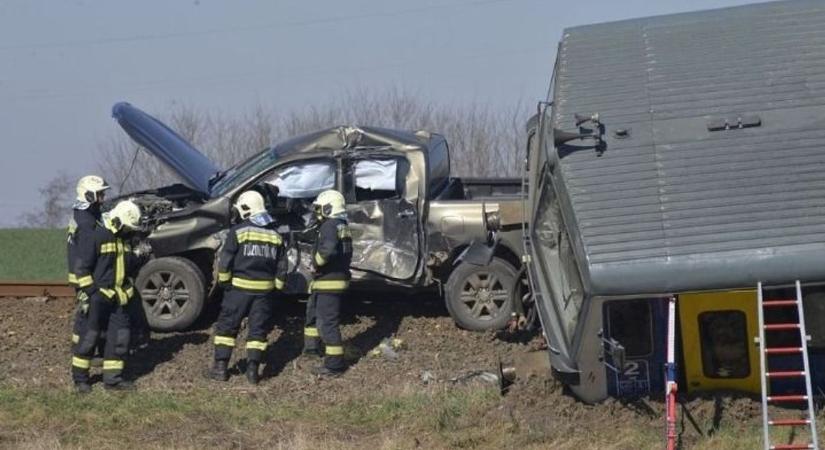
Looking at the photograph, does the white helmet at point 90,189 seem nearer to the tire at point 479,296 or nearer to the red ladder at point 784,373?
the tire at point 479,296

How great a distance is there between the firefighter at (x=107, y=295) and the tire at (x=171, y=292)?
46.7 inches

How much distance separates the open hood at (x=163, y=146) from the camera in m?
14.0

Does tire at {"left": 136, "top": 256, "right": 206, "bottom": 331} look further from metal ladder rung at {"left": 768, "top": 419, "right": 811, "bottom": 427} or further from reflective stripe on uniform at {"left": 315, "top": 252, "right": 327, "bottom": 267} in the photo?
metal ladder rung at {"left": 768, "top": 419, "right": 811, "bottom": 427}

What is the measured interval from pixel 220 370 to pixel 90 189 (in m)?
2.06

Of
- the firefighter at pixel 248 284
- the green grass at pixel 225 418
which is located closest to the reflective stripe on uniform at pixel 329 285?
the firefighter at pixel 248 284

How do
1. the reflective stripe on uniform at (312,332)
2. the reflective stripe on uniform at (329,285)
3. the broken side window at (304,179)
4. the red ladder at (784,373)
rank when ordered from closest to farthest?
the red ladder at (784,373) < the reflective stripe on uniform at (329,285) < the reflective stripe on uniform at (312,332) < the broken side window at (304,179)

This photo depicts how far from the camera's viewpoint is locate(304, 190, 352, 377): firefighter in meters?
12.1

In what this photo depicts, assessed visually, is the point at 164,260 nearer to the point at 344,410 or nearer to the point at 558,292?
the point at 344,410

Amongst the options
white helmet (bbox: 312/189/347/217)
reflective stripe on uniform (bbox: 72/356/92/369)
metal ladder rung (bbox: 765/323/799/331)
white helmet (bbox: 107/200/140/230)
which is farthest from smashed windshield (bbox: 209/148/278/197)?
metal ladder rung (bbox: 765/323/799/331)

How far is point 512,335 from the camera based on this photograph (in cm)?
1304

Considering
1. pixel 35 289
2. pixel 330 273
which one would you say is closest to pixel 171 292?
pixel 330 273

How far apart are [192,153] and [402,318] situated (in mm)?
3068

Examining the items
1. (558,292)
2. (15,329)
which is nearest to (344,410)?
(558,292)

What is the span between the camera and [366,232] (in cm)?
1326
